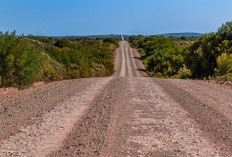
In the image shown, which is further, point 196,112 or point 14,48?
point 14,48

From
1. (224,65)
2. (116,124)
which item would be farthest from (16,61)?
(224,65)

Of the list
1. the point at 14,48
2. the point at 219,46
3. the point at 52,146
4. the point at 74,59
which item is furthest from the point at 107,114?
the point at 74,59

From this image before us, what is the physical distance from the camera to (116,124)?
11.1 meters

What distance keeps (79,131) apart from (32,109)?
3.75 m

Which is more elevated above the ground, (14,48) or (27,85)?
(14,48)

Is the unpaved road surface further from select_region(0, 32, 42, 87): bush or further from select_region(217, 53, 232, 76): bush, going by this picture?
select_region(217, 53, 232, 76): bush

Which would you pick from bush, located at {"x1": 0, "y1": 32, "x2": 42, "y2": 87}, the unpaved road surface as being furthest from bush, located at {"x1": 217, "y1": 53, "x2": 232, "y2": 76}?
bush, located at {"x1": 0, "y1": 32, "x2": 42, "y2": 87}

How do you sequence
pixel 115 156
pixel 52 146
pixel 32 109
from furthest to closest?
1. pixel 32 109
2. pixel 52 146
3. pixel 115 156

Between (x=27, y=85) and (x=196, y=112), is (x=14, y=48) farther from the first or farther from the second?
(x=196, y=112)

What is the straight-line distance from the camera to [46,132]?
1016 cm

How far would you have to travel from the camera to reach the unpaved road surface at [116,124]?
8703mm

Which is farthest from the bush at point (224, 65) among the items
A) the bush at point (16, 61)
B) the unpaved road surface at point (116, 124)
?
the bush at point (16, 61)

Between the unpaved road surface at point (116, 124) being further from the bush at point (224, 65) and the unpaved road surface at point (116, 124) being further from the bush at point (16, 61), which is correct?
the bush at point (224, 65)

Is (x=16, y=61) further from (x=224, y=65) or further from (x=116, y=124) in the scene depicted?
(x=224, y=65)
